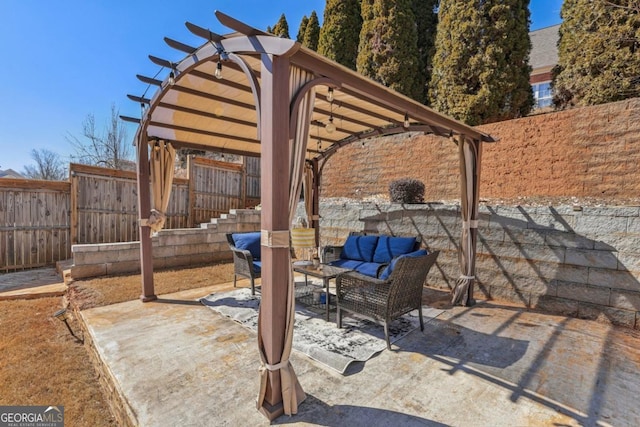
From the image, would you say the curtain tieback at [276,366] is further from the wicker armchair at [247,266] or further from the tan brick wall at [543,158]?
the tan brick wall at [543,158]

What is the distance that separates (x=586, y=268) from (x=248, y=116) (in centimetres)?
491

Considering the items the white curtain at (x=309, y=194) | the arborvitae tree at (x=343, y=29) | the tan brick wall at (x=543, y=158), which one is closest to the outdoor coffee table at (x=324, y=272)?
the white curtain at (x=309, y=194)

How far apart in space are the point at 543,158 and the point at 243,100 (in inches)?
198

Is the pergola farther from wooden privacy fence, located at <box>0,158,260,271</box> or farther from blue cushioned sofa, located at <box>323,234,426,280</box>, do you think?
wooden privacy fence, located at <box>0,158,260,271</box>

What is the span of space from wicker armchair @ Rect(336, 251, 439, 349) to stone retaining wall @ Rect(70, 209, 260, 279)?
455 centimetres

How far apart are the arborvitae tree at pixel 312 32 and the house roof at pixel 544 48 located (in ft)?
28.3

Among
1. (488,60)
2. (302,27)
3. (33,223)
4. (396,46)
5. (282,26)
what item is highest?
(282,26)

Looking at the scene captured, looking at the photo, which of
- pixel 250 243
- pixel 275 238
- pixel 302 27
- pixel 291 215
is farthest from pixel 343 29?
pixel 275 238

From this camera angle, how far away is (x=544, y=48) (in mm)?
11906

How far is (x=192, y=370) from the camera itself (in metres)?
2.48

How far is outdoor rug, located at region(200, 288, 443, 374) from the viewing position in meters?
2.71

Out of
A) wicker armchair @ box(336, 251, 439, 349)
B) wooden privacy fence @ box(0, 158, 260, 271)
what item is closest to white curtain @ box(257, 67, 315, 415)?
wicker armchair @ box(336, 251, 439, 349)

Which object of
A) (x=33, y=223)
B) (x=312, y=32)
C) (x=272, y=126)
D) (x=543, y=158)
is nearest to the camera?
(x=272, y=126)

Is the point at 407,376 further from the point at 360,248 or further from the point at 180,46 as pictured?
the point at 180,46
